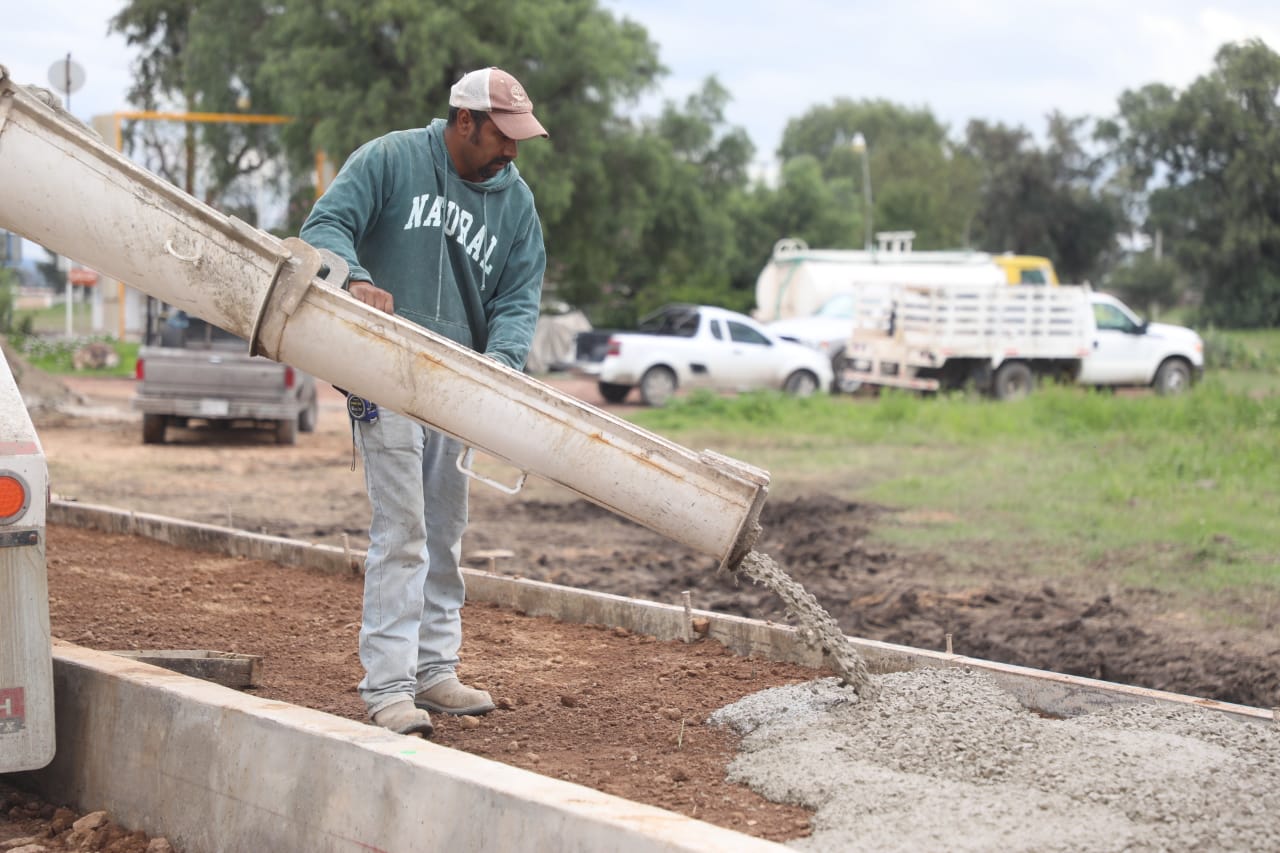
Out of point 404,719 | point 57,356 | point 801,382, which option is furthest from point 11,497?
point 57,356

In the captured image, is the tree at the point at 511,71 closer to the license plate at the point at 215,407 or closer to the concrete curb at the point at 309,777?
the license plate at the point at 215,407

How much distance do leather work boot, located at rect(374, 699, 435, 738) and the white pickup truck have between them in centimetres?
2062

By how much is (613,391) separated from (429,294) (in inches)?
820

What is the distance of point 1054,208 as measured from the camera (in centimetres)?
6169

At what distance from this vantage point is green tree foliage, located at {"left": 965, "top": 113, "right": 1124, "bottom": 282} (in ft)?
202

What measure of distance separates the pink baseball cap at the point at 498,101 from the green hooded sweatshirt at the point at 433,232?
22 cm

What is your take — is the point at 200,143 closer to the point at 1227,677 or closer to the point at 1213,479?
the point at 1213,479

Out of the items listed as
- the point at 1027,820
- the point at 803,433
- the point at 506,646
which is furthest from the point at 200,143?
the point at 1027,820

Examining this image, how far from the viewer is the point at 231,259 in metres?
4.36

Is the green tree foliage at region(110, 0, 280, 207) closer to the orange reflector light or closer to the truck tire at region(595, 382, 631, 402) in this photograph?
the truck tire at region(595, 382, 631, 402)

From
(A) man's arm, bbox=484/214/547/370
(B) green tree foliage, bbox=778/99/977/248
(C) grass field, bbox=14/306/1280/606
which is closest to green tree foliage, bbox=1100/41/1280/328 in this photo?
(B) green tree foliage, bbox=778/99/977/248

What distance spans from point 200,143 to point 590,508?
24.3 meters

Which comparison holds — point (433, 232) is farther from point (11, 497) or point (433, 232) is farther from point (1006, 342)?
point (1006, 342)

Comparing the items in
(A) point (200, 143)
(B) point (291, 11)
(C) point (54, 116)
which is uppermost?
(B) point (291, 11)
